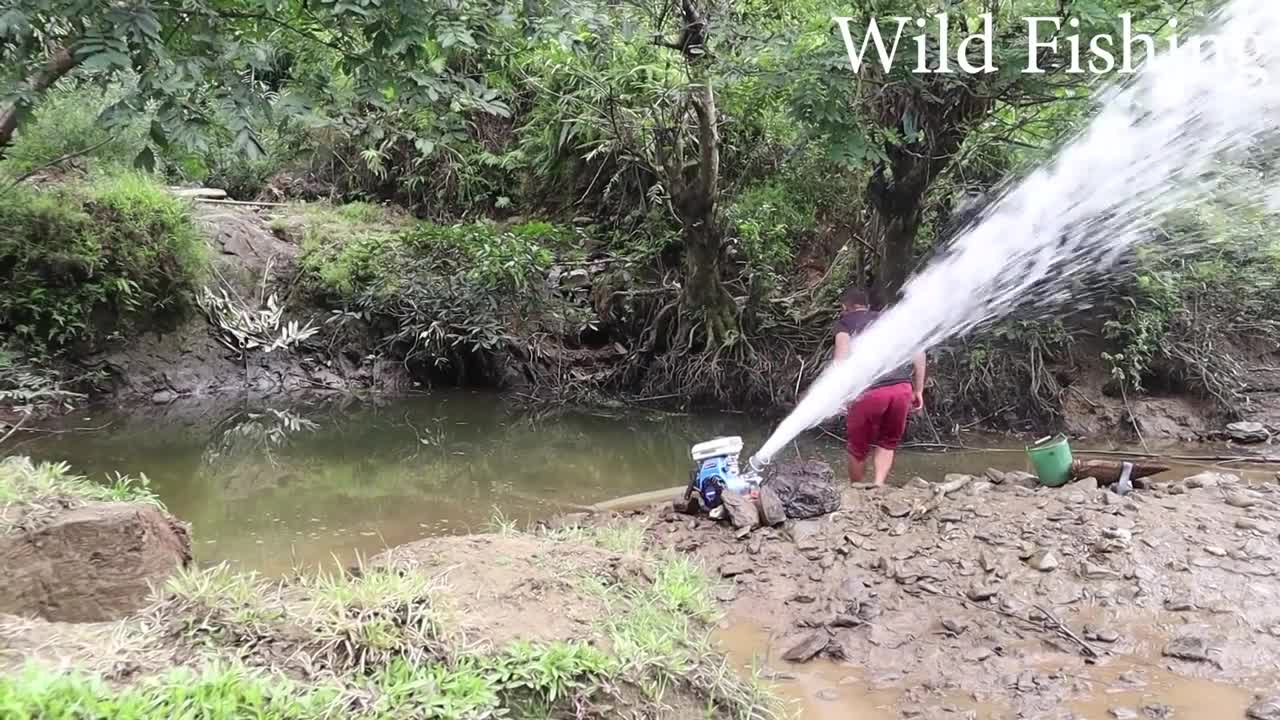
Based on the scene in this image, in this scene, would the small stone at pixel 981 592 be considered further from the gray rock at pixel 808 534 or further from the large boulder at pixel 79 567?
the large boulder at pixel 79 567

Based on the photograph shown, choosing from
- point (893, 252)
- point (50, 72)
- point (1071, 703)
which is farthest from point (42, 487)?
point (893, 252)

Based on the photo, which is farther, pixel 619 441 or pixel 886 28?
pixel 619 441

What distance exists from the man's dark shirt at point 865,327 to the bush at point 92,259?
7.77m

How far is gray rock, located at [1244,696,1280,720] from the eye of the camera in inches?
118

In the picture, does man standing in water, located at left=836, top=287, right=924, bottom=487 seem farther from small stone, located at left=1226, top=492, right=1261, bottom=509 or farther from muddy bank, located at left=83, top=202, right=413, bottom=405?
muddy bank, located at left=83, top=202, right=413, bottom=405

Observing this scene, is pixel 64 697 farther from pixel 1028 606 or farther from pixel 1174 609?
pixel 1174 609

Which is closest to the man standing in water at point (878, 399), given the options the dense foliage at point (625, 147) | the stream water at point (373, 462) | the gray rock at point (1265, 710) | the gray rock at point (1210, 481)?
the stream water at point (373, 462)

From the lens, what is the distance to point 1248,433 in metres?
8.04

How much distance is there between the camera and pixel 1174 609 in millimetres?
3762

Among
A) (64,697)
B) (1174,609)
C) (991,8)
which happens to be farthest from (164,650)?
(991,8)

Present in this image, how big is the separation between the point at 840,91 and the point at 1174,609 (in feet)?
13.5

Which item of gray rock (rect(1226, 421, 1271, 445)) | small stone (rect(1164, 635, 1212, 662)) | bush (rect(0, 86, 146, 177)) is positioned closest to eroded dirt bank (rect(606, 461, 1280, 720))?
small stone (rect(1164, 635, 1212, 662))

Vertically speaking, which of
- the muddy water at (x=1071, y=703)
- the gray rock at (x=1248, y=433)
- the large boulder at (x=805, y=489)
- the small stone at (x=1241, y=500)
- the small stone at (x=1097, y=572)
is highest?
the large boulder at (x=805, y=489)

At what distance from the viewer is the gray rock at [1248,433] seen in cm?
802
